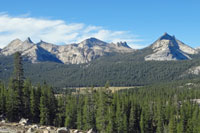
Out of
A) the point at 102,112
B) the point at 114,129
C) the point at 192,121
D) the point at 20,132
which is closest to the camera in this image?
the point at 20,132

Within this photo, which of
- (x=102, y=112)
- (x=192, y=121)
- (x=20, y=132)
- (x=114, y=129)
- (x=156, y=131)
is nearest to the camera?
(x=20, y=132)

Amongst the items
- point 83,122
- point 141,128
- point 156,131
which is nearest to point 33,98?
point 83,122

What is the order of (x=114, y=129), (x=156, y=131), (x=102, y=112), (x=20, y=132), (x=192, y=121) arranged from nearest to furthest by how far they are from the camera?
(x=20, y=132), (x=102, y=112), (x=114, y=129), (x=192, y=121), (x=156, y=131)

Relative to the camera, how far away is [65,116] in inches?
3374

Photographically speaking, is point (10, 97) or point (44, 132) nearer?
point (44, 132)

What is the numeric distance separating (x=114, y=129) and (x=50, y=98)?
23.3 meters

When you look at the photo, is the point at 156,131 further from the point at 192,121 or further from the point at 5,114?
the point at 5,114

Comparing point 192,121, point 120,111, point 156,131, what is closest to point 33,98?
point 120,111

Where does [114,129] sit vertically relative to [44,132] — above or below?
below

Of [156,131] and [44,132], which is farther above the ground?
[44,132]

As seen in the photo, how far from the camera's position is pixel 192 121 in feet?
268

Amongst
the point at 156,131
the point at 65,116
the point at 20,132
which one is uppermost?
the point at 20,132

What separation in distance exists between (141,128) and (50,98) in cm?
3218

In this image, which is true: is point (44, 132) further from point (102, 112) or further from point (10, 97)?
point (10, 97)
